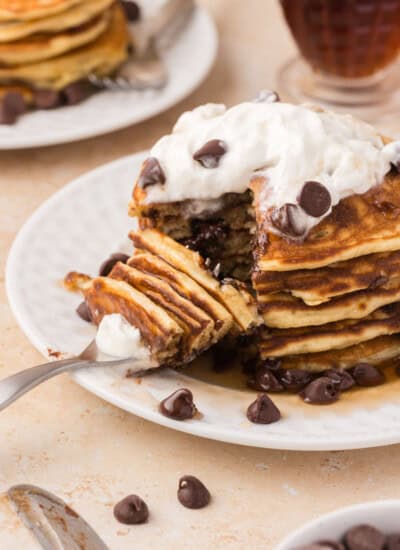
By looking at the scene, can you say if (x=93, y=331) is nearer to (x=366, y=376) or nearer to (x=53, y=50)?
(x=366, y=376)

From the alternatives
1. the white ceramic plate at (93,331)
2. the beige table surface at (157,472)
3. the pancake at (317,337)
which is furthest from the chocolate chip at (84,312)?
the pancake at (317,337)

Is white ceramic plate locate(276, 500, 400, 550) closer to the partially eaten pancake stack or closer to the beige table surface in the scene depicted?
the beige table surface

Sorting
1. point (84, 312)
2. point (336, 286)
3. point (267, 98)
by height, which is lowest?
point (336, 286)

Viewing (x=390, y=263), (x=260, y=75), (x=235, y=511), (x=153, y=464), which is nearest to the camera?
(x=235, y=511)

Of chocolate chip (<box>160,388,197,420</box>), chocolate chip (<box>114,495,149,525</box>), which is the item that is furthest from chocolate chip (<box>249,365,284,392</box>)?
chocolate chip (<box>114,495,149,525</box>)

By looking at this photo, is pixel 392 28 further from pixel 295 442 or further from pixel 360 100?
pixel 295 442

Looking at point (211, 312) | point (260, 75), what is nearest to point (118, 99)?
point (260, 75)

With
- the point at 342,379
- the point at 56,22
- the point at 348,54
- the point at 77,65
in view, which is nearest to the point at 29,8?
the point at 56,22
